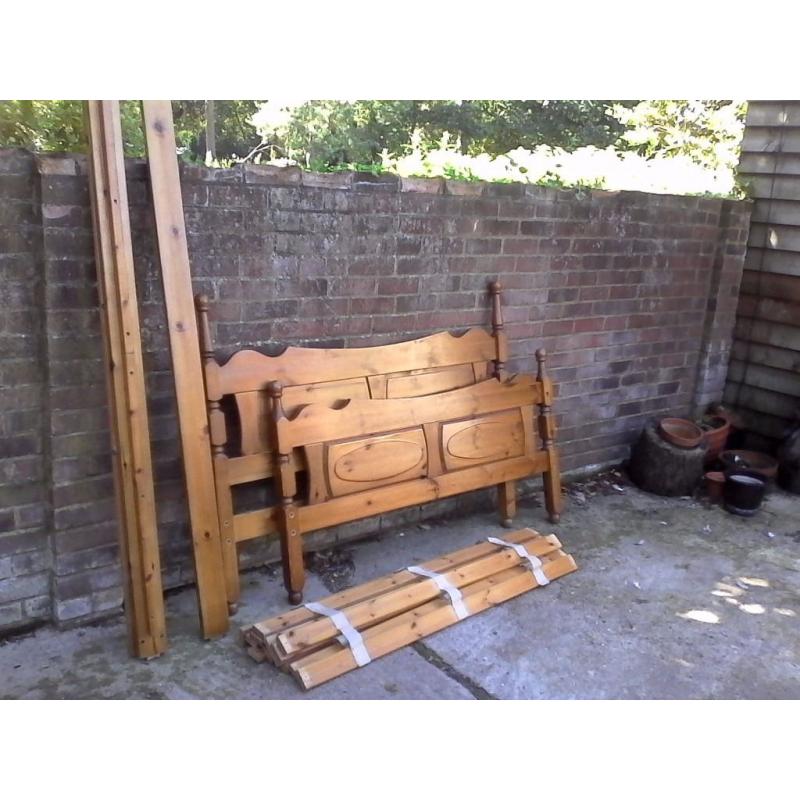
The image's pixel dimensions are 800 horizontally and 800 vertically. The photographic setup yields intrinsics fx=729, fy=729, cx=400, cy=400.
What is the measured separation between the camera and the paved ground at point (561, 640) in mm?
2502

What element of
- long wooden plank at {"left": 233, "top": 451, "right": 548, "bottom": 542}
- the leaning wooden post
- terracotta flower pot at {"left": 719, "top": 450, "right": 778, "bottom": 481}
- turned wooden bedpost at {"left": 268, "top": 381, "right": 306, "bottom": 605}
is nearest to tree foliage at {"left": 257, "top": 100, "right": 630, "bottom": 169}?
terracotta flower pot at {"left": 719, "top": 450, "right": 778, "bottom": 481}

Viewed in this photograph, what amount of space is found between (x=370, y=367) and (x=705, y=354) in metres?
2.84

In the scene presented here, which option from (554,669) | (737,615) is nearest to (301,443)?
(554,669)

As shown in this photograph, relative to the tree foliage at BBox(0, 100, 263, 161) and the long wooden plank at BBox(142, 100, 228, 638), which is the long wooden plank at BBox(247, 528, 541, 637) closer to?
the long wooden plank at BBox(142, 100, 228, 638)

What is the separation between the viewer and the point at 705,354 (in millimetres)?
5012

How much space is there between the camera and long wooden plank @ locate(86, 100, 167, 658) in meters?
2.37

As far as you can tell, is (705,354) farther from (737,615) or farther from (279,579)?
(279,579)

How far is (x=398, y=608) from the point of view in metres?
2.79

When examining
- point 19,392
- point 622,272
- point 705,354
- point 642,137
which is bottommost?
point 705,354

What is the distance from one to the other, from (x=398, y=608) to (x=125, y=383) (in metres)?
1.30

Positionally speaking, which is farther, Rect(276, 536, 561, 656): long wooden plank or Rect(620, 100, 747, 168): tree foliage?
Rect(620, 100, 747, 168): tree foliage

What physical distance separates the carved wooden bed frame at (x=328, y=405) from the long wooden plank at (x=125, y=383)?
34 centimetres

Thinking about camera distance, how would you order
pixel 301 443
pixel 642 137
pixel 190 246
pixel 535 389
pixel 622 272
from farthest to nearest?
pixel 642 137 → pixel 622 272 → pixel 535 389 → pixel 301 443 → pixel 190 246

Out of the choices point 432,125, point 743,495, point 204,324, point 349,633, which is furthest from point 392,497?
point 432,125
